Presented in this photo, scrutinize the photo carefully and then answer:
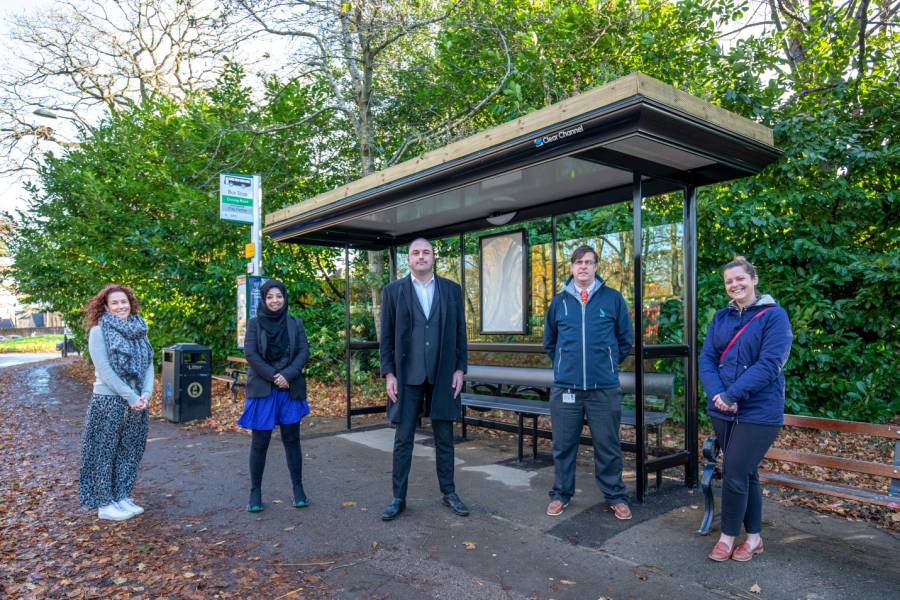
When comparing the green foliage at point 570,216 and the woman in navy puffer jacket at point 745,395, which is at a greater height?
the green foliage at point 570,216

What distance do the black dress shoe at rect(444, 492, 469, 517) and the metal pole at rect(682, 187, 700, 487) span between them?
1.88 meters

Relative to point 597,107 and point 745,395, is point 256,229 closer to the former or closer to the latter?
point 597,107

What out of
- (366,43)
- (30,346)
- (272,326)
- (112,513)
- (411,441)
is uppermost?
(366,43)

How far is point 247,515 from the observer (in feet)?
14.2

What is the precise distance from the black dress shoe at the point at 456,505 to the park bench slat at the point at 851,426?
2.32 m

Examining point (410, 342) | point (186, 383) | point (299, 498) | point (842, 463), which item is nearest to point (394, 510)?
point (299, 498)

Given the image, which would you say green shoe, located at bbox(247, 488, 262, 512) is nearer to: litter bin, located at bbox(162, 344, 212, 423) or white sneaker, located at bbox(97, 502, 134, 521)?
white sneaker, located at bbox(97, 502, 134, 521)

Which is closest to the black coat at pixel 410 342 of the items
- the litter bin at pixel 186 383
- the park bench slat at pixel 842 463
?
the park bench slat at pixel 842 463

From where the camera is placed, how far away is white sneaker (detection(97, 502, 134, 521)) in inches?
170

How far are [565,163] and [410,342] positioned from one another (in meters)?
1.93

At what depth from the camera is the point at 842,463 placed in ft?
13.2

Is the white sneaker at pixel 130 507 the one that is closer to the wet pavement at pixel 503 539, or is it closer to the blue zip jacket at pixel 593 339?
the wet pavement at pixel 503 539

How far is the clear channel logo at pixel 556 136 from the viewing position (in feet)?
12.5

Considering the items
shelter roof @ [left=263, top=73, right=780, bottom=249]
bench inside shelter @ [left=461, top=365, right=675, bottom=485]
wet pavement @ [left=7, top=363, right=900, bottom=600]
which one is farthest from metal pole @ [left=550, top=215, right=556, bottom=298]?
wet pavement @ [left=7, top=363, right=900, bottom=600]
